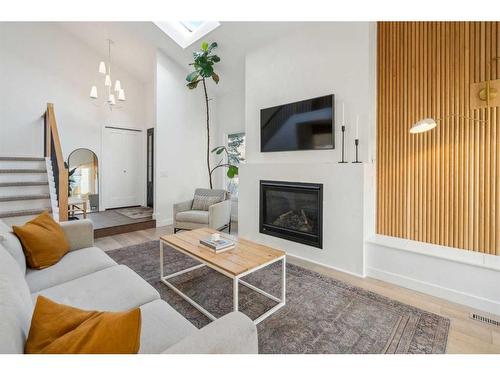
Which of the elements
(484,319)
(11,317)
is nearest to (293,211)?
(484,319)

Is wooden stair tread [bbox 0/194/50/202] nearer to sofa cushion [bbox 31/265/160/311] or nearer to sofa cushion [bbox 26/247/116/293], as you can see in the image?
sofa cushion [bbox 26/247/116/293]

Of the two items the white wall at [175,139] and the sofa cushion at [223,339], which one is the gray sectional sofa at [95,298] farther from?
the white wall at [175,139]

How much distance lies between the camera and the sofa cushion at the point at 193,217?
3.95m

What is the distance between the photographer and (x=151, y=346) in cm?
108

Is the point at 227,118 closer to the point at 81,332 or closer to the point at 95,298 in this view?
the point at 95,298

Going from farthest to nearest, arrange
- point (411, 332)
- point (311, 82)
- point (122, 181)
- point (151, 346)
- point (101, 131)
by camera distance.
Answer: point (122, 181)
point (101, 131)
point (311, 82)
point (411, 332)
point (151, 346)

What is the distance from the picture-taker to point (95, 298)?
4.74ft

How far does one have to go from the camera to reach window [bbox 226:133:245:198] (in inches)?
207

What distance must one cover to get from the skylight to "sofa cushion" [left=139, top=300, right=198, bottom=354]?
442 centimetres

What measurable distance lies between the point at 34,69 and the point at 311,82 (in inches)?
216

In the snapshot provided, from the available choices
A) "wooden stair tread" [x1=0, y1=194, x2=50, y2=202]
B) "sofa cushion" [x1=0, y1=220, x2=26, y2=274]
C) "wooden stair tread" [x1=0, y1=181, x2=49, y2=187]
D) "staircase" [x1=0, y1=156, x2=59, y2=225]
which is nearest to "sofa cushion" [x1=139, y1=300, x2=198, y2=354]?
"sofa cushion" [x1=0, y1=220, x2=26, y2=274]
